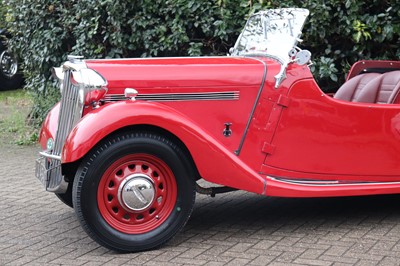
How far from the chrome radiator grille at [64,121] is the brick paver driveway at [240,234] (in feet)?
1.53

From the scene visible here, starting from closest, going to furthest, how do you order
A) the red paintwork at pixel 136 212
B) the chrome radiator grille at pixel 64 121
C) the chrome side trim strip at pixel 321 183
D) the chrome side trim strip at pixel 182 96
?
the red paintwork at pixel 136 212 < the chrome side trim strip at pixel 182 96 < the chrome radiator grille at pixel 64 121 < the chrome side trim strip at pixel 321 183

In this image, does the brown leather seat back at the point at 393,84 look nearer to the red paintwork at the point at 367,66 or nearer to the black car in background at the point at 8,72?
the red paintwork at the point at 367,66

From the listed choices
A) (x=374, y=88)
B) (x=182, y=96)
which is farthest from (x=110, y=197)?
(x=374, y=88)

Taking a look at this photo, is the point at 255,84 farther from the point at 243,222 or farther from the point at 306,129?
the point at 243,222

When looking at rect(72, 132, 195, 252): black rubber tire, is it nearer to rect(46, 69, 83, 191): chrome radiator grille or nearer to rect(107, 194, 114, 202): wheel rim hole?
rect(107, 194, 114, 202): wheel rim hole

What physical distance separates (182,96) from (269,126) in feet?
2.19

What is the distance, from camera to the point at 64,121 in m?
5.44

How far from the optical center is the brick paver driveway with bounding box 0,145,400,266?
4848 mm

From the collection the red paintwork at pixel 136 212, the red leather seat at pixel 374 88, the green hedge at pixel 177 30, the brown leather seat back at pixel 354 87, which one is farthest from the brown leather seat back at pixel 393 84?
the red paintwork at pixel 136 212

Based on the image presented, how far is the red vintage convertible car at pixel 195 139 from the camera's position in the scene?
195 inches

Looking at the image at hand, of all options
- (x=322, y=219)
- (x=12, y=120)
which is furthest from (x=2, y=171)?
(x=322, y=219)

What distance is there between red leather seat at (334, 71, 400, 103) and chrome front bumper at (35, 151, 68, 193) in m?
2.54

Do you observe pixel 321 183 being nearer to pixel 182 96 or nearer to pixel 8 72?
pixel 182 96

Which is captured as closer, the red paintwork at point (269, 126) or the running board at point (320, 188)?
the red paintwork at point (269, 126)
